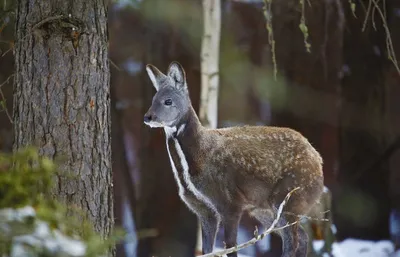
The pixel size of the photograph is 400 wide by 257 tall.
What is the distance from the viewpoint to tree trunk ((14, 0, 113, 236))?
457 centimetres

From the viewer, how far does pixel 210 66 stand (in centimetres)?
855

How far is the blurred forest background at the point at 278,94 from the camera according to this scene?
958 cm

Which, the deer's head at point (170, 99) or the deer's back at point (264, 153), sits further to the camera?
the deer's back at point (264, 153)

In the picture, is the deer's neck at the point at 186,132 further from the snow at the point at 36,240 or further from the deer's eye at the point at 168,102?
the snow at the point at 36,240

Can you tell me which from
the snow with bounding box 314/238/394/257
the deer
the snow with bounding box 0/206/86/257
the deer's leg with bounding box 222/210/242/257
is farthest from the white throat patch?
the snow with bounding box 0/206/86/257

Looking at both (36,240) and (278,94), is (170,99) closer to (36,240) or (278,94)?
(278,94)

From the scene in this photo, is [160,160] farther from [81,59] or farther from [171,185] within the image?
[81,59]

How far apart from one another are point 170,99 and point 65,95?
1571mm

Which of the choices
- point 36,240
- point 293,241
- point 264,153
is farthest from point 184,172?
point 36,240

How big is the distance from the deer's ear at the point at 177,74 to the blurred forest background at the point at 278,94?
133 inches

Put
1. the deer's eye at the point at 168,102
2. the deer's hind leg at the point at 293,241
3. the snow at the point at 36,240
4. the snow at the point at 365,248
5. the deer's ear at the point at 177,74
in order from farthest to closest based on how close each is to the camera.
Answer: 1. the snow at the point at 365,248
2. the deer's hind leg at the point at 293,241
3. the deer's ear at the point at 177,74
4. the deer's eye at the point at 168,102
5. the snow at the point at 36,240

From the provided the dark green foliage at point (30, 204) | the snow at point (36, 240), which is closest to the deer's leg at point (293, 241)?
the dark green foliage at point (30, 204)

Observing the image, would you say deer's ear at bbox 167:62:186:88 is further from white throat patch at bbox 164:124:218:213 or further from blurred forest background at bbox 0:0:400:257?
blurred forest background at bbox 0:0:400:257

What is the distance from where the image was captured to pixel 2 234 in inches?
79.1
